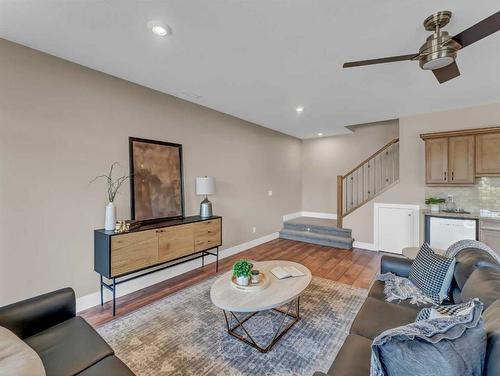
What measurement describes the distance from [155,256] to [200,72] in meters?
2.33

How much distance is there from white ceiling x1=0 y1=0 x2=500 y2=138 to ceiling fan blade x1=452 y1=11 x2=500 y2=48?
24cm

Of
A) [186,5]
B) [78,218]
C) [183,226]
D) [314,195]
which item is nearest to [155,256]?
[183,226]

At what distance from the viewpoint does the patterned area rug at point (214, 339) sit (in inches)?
73.0

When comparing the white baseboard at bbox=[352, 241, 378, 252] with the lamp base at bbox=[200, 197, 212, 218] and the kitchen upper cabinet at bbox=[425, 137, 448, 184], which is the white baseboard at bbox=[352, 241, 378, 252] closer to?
the kitchen upper cabinet at bbox=[425, 137, 448, 184]

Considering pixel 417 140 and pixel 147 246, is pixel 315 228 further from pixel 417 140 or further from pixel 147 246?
pixel 147 246

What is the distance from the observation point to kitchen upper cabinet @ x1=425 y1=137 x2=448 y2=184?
3.99 meters

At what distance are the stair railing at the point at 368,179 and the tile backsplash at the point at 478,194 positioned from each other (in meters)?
1.12

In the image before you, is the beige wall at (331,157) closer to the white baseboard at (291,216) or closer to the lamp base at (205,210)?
the white baseboard at (291,216)

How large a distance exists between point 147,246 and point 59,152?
1.42m

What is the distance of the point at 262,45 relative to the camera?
220 cm

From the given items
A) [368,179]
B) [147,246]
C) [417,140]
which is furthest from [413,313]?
[368,179]

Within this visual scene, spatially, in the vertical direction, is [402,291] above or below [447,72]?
below

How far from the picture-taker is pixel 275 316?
2.52 metres

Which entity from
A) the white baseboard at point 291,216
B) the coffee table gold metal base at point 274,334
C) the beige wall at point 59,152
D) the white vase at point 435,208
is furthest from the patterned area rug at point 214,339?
the white baseboard at point 291,216
